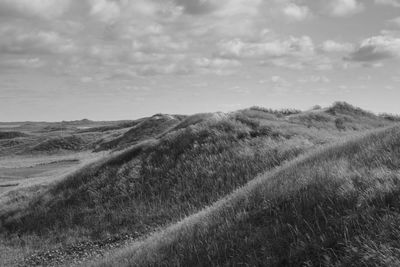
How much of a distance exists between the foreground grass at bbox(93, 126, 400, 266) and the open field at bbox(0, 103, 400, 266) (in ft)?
0.11

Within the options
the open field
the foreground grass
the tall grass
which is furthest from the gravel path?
the foreground grass

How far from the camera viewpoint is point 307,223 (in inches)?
285

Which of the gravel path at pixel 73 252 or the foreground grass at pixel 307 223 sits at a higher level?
the foreground grass at pixel 307 223

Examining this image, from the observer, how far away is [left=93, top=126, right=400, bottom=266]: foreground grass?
6.26m

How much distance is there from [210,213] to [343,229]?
3853 mm

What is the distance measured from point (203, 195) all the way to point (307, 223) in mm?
11022

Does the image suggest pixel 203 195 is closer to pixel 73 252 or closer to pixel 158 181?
pixel 158 181

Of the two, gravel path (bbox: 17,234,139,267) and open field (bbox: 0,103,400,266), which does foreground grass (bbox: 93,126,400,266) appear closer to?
open field (bbox: 0,103,400,266)

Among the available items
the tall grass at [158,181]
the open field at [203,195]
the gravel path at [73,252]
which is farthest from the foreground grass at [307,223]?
the tall grass at [158,181]

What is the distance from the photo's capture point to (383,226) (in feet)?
20.1

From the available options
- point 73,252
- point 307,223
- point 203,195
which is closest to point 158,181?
point 203,195

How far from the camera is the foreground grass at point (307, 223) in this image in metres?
6.26

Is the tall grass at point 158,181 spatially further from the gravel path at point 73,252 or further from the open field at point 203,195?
the gravel path at point 73,252

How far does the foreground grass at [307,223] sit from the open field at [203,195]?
0.03 meters
